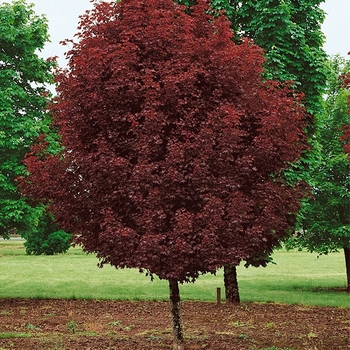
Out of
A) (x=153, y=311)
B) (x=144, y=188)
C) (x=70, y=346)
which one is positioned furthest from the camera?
(x=153, y=311)

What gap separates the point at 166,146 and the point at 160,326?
683cm

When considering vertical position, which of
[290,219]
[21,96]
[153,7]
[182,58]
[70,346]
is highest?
[21,96]

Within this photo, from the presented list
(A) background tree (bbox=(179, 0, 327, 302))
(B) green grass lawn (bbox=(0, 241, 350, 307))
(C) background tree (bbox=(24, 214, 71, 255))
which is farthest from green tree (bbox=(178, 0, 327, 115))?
(C) background tree (bbox=(24, 214, 71, 255))

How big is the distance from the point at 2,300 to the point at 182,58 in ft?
51.2

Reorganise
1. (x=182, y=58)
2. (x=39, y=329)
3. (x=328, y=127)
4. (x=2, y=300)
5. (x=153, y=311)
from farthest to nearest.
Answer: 1. (x=328, y=127)
2. (x=2, y=300)
3. (x=153, y=311)
4. (x=39, y=329)
5. (x=182, y=58)

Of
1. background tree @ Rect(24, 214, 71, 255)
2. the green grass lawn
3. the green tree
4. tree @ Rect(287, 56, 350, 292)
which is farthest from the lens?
background tree @ Rect(24, 214, 71, 255)

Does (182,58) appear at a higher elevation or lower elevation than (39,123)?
lower

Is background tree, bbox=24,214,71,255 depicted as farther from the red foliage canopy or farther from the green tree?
the red foliage canopy

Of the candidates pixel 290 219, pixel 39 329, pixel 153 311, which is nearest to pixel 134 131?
pixel 290 219

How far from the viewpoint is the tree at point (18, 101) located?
19.6 m

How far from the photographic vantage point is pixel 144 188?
1005 centimetres

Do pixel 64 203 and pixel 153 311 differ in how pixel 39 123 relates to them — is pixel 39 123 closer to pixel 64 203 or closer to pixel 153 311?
pixel 153 311

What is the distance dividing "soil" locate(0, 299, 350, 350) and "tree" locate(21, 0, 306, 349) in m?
1.97

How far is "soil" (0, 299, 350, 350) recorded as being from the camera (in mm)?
12664
